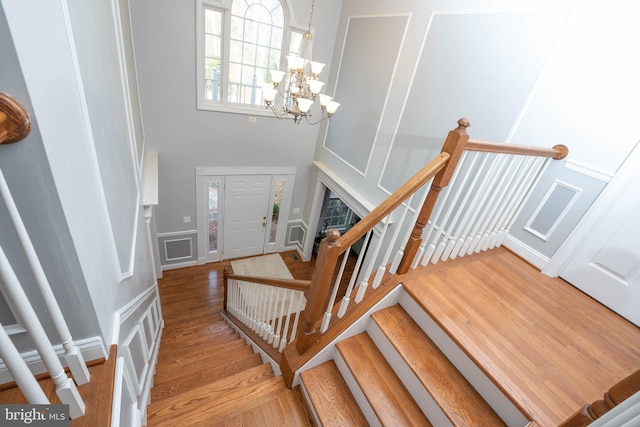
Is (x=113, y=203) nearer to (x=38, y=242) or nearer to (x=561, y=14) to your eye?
(x=38, y=242)

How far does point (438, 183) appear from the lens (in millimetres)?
1628

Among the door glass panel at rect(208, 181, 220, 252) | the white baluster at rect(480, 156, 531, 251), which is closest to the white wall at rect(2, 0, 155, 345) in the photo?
the white baluster at rect(480, 156, 531, 251)

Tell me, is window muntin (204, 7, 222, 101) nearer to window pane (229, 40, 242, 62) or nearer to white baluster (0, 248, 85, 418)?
window pane (229, 40, 242, 62)

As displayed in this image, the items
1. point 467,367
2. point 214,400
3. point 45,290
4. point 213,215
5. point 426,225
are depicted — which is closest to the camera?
point 45,290

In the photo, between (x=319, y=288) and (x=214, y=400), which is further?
(x=214, y=400)

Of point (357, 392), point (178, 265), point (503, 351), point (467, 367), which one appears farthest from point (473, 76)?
point (178, 265)

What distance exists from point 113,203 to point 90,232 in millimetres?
495

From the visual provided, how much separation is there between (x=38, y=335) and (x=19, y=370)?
0.32 feet

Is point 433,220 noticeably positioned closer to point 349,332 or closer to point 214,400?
point 349,332

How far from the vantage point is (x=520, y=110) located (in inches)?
92.8

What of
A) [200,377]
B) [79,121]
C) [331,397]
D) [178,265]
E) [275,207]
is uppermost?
[79,121]

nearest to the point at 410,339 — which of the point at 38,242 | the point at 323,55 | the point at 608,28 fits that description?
the point at 38,242

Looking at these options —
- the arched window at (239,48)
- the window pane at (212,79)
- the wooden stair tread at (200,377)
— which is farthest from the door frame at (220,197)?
the wooden stair tread at (200,377)

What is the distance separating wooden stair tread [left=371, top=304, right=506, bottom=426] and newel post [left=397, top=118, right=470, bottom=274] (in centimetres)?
34
